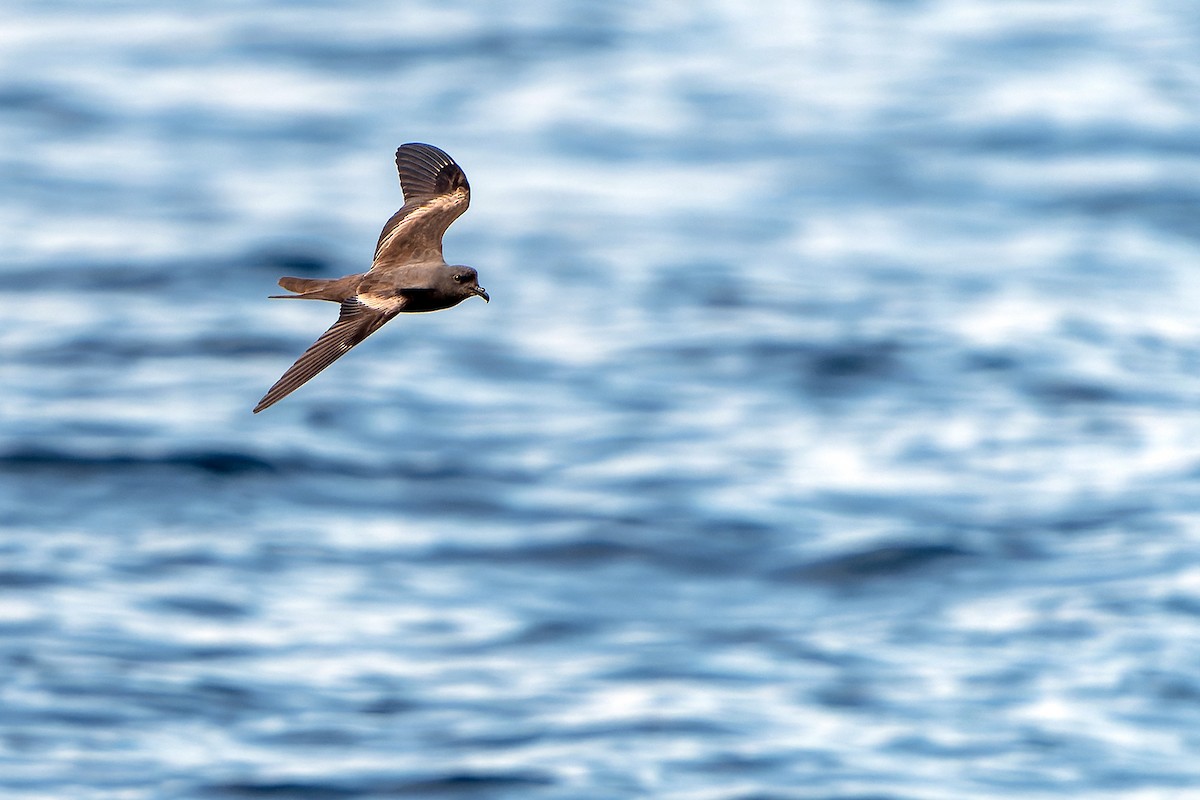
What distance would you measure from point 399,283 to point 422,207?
4.11 ft

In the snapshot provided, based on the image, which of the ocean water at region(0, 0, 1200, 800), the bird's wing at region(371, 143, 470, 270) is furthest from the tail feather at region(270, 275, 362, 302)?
the ocean water at region(0, 0, 1200, 800)

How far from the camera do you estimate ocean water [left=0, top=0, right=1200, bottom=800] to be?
72.9ft

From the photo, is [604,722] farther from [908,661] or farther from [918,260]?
[918,260]

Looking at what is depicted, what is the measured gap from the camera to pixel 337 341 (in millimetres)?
6926

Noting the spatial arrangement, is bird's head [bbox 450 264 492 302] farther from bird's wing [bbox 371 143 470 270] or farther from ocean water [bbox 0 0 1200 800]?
ocean water [bbox 0 0 1200 800]

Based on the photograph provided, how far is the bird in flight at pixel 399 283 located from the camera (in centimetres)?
683

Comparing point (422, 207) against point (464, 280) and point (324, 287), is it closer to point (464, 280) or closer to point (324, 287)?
point (324, 287)

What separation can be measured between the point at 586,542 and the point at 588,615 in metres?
1.83

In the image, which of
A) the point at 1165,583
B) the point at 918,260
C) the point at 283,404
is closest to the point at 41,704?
the point at 283,404

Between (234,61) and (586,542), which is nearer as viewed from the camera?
(586,542)

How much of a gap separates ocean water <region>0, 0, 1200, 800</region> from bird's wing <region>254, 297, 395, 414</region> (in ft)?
45.8

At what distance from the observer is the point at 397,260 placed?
7.76 m

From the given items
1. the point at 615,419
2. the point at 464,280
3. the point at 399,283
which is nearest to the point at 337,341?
the point at 399,283

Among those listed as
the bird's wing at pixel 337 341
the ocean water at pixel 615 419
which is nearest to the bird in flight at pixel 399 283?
the bird's wing at pixel 337 341
